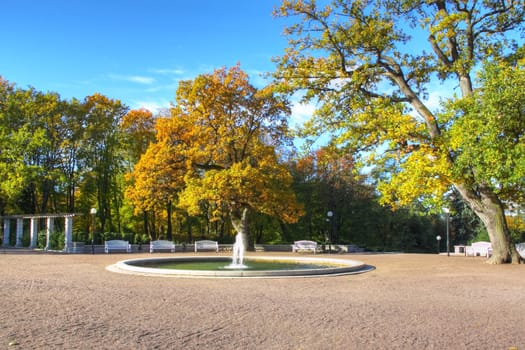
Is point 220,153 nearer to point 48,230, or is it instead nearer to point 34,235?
point 48,230

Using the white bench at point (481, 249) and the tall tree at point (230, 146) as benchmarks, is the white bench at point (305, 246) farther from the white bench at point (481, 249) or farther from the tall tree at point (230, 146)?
the white bench at point (481, 249)

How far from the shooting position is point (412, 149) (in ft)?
67.8

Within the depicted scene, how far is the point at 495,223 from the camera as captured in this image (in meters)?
20.2

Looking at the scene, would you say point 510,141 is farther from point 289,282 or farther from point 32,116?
point 32,116

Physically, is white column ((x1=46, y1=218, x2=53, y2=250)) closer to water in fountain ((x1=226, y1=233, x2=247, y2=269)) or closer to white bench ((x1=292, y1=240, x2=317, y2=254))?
water in fountain ((x1=226, y1=233, x2=247, y2=269))

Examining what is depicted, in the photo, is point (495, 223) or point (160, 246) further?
point (160, 246)

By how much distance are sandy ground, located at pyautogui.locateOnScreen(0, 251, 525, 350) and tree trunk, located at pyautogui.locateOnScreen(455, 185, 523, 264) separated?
7193mm

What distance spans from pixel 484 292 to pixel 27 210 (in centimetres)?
4025

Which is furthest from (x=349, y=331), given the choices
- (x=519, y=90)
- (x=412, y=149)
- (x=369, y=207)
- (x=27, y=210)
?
(x=27, y=210)

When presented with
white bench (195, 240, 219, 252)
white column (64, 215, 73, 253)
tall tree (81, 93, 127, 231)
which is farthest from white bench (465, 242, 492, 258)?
tall tree (81, 93, 127, 231)

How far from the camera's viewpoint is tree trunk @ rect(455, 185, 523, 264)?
2005 cm

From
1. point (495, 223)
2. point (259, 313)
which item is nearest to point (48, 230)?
point (495, 223)

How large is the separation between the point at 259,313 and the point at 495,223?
1531 cm

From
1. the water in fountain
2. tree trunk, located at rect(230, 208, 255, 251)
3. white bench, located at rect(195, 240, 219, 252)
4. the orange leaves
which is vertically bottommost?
white bench, located at rect(195, 240, 219, 252)
